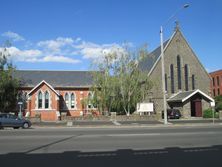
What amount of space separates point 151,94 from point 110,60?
1022cm

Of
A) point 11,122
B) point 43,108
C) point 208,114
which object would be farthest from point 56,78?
point 11,122

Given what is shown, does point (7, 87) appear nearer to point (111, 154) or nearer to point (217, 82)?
point (111, 154)

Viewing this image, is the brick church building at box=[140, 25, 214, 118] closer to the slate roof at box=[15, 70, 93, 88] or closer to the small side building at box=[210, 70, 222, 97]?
the slate roof at box=[15, 70, 93, 88]

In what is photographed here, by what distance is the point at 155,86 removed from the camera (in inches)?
2074

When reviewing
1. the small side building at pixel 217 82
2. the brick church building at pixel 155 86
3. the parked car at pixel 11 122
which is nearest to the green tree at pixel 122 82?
the brick church building at pixel 155 86

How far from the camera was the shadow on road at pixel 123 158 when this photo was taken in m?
10.8

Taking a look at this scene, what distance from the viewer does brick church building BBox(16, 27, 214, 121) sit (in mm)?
49469

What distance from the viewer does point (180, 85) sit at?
55.5 metres

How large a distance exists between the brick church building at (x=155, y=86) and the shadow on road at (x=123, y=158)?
3522 centimetres

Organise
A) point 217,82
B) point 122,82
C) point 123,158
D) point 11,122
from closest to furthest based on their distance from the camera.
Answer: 1. point 123,158
2. point 11,122
3. point 122,82
4. point 217,82

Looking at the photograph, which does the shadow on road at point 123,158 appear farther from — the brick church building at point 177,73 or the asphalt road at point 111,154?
→ the brick church building at point 177,73

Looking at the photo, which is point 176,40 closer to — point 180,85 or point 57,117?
point 180,85

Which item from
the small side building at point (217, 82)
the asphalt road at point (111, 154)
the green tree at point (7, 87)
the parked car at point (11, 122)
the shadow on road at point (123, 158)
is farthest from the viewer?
Result: the small side building at point (217, 82)

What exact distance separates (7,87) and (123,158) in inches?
1461
